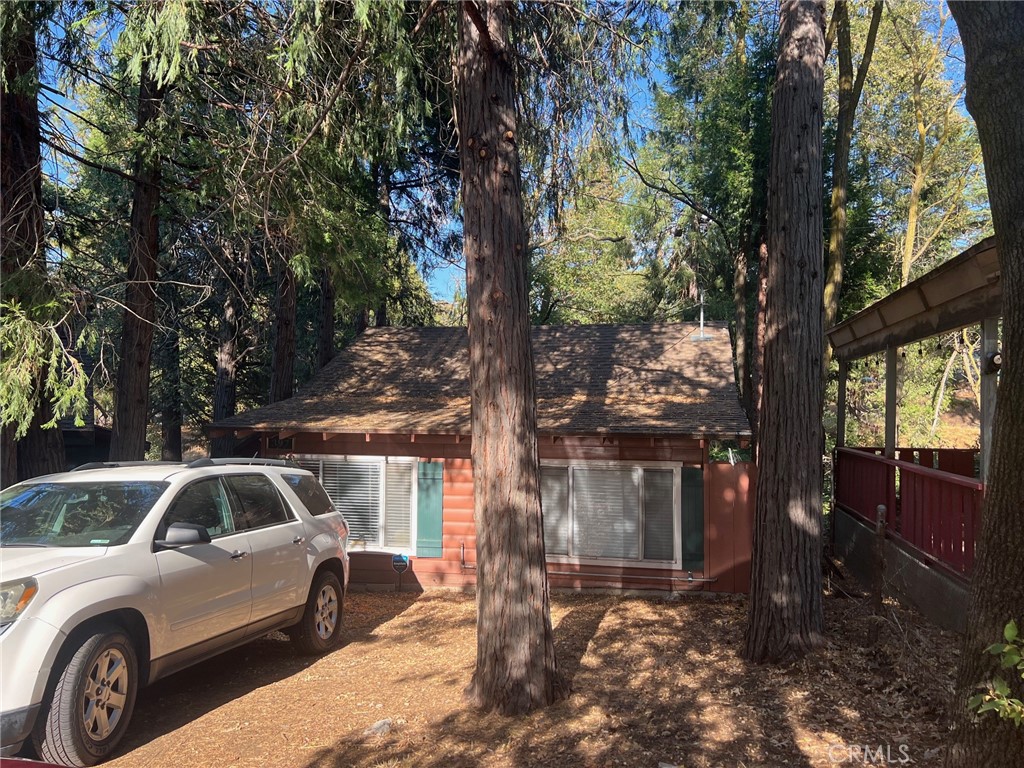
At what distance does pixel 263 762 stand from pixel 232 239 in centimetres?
1024

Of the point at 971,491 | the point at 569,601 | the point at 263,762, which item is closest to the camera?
the point at 263,762

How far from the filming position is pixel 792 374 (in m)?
6.87

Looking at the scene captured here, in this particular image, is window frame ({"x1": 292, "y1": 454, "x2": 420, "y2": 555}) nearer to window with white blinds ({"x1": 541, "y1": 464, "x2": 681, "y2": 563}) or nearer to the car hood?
window with white blinds ({"x1": 541, "y1": 464, "x2": 681, "y2": 563})

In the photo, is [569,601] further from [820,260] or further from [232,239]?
[232,239]

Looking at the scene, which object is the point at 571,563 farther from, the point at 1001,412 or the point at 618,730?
the point at 1001,412

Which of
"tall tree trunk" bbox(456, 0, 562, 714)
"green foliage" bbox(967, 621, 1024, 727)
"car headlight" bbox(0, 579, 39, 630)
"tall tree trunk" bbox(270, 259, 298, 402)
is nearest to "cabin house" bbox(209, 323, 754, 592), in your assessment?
"tall tree trunk" bbox(270, 259, 298, 402)

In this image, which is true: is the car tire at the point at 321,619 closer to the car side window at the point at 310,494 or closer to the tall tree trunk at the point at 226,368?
the car side window at the point at 310,494

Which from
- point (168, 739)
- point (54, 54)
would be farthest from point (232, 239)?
point (168, 739)

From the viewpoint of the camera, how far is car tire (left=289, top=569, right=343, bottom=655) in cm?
724

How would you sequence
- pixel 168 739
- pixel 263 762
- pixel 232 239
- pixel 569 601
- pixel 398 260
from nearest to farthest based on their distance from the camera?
pixel 263 762 → pixel 168 739 → pixel 569 601 → pixel 232 239 → pixel 398 260

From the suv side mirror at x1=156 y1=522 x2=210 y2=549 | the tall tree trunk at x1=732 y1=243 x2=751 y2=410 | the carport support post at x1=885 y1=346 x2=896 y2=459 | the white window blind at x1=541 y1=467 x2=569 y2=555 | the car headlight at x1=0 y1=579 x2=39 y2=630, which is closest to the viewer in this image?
the car headlight at x1=0 y1=579 x2=39 y2=630

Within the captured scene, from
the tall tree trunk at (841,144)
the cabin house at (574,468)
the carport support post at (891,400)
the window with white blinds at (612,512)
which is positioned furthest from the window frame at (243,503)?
the tall tree trunk at (841,144)

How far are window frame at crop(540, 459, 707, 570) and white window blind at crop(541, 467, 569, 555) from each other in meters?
0.05

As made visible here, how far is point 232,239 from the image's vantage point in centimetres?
1318
